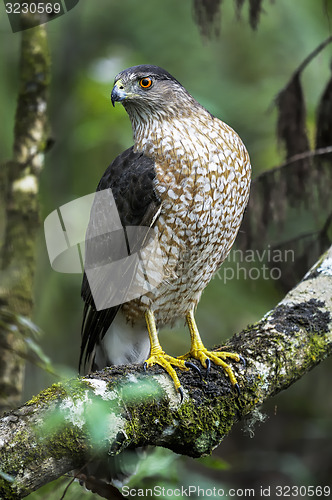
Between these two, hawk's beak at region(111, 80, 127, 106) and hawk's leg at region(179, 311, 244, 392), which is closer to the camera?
hawk's leg at region(179, 311, 244, 392)

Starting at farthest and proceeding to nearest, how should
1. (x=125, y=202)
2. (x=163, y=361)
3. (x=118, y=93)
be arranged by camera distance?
(x=118, y=93) → (x=125, y=202) → (x=163, y=361)

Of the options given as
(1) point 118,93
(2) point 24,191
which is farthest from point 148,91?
(2) point 24,191

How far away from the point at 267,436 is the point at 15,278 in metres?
4.05

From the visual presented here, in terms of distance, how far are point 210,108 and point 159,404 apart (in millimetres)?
3218

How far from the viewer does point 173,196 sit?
3043mm

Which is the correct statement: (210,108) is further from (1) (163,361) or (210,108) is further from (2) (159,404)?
(2) (159,404)

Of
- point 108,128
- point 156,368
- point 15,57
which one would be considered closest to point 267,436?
point 108,128

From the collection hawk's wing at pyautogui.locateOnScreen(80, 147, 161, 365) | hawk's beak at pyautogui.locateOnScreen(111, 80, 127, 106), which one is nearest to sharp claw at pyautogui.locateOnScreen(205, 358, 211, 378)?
hawk's wing at pyautogui.locateOnScreen(80, 147, 161, 365)

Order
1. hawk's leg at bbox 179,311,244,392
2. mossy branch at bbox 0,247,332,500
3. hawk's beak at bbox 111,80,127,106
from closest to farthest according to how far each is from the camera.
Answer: mossy branch at bbox 0,247,332,500, hawk's leg at bbox 179,311,244,392, hawk's beak at bbox 111,80,127,106

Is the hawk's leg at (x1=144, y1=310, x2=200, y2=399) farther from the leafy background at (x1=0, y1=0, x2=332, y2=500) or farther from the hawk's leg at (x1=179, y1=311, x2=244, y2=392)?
the leafy background at (x1=0, y1=0, x2=332, y2=500)

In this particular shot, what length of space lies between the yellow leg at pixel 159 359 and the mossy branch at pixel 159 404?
0.04 meters

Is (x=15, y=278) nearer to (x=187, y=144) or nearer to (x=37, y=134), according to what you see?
(x=37, y=134)

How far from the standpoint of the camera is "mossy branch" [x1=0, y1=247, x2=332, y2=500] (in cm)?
204

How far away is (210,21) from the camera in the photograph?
414 centimetres
